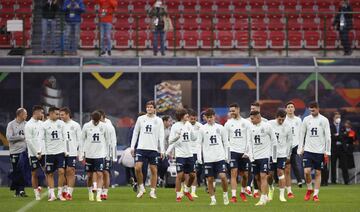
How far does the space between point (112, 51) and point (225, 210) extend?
15568 millimetres

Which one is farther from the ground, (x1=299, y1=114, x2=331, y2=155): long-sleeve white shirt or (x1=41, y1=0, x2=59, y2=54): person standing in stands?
(x1=41, y1=0, x2=59, y2=54): person standing in stands

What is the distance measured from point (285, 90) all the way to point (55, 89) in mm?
7170

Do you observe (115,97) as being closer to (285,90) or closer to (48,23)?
(48,23)

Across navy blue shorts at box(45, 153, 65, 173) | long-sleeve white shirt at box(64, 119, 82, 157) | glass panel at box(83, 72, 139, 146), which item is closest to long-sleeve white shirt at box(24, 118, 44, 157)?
navy blue shorts at box(45, 153, 65, 173)

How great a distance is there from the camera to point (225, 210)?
67.4ft

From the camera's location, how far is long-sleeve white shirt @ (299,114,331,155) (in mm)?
23844

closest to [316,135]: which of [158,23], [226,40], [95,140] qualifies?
[95,140]

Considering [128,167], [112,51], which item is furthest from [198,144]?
[112,51]

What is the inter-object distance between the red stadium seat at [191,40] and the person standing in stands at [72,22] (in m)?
3.59

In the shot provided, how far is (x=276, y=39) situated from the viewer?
→ 35.4 meters

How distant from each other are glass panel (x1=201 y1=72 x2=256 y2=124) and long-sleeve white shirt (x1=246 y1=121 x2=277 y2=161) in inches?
415

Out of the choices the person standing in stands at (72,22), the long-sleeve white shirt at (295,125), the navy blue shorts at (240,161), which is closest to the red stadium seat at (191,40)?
the person standing in stands at (72,22)

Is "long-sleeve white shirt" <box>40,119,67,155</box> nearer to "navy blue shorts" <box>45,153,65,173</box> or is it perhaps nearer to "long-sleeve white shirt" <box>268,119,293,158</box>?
"navy blue shorts" <box>45,153,65,173</box>

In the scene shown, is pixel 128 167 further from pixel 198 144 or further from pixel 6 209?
pixel 6 209
